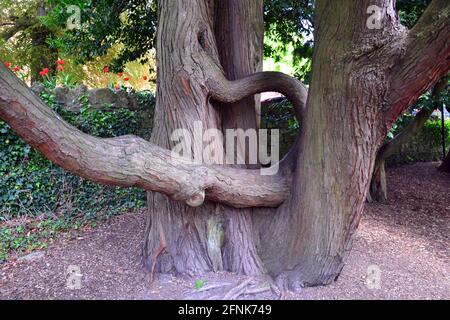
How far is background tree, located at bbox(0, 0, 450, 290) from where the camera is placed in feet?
9.56

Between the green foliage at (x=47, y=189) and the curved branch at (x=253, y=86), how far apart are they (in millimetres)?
2851

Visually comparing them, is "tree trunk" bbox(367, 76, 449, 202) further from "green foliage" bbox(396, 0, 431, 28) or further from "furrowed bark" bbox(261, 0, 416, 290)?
"furrowed bark" bbox(261, 0, 416, 290)

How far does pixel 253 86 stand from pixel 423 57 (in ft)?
5.23

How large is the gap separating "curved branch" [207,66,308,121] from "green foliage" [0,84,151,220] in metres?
2.85

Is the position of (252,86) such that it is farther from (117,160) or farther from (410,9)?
(410,9)

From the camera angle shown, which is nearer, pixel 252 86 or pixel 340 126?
pixel 340 126

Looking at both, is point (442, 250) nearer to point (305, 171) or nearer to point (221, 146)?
point (305, 171)

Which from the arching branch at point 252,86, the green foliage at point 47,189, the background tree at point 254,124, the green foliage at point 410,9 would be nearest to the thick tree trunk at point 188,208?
the background tree at point 254,124

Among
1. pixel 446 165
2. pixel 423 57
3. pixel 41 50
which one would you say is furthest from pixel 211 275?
pixel 41 50

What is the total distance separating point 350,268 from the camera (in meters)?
3.91

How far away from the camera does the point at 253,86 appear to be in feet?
12.9

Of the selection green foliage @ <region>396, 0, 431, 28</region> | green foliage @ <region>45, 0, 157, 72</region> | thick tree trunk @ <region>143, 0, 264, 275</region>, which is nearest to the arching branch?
thick tree trunk @ <region>143, 0, 264, 275</region>

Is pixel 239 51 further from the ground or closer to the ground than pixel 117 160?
further from the ground

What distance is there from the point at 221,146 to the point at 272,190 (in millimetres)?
679
